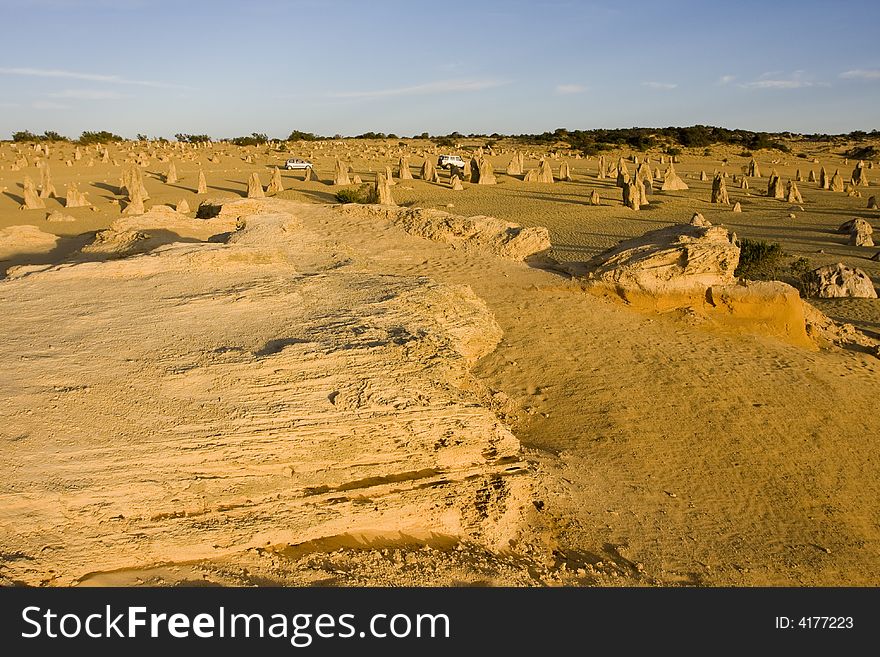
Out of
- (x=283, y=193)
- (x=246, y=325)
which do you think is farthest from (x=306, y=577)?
(x=283, y=193)

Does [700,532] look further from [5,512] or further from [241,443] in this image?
[5,512]

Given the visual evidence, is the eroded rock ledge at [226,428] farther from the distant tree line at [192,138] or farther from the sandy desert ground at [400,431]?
the distant tree line at [192,138]

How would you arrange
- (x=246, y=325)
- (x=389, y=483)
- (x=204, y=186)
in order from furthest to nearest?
(x=204, y=186) → (x=246, y=325) → (x=389, y=483)

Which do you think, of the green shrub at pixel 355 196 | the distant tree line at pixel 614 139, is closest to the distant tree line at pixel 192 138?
the distant tree line at pixel 614 139

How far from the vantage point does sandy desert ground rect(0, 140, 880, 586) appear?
14.6ft

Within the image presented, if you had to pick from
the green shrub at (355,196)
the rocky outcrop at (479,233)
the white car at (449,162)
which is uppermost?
the white car at (449,162)

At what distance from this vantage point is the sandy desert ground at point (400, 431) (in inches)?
175

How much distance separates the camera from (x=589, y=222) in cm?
2294

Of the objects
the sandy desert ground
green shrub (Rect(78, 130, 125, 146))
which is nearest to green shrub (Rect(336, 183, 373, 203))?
the sandy desert ground

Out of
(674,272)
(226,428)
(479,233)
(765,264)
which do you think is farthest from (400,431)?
(765,264)

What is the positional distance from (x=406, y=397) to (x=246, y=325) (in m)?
2.08

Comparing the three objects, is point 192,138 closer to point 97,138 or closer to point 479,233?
point 97,138

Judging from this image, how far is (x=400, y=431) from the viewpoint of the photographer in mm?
5359

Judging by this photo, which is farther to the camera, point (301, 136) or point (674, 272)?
point (301, 136)
